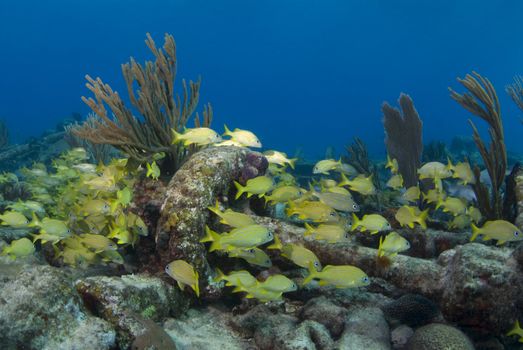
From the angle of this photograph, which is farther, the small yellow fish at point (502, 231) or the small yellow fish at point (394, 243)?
the small yellow fish at point (502, 231)

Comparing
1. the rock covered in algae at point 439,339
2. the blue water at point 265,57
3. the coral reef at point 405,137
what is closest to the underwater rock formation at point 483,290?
the rock covered in algae at point 439,339

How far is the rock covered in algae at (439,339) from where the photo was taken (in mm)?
3649

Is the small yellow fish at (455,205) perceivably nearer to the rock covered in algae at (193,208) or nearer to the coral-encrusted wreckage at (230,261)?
the coral-encrusted wreckage at (230,261)

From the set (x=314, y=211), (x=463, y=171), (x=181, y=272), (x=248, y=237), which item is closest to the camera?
(x=248, y=237)

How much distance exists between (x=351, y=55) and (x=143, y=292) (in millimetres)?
164714

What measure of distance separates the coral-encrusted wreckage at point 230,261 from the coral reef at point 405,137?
2251mm

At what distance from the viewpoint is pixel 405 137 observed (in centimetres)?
966

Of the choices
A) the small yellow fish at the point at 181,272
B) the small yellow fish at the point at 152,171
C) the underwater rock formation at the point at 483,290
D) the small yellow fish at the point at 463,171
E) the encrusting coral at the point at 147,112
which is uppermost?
the encrusting coral at the point at 147,112

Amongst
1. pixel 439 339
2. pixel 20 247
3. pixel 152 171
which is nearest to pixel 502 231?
pixel 439 339

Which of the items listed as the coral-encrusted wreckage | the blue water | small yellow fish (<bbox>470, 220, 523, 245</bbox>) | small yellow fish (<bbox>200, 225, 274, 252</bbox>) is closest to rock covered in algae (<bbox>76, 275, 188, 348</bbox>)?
the coral-encrusted wreckage

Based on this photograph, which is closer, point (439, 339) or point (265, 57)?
point (439, 339)

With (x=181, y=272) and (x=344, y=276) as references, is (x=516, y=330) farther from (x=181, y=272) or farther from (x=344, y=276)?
(x=181, y=272)

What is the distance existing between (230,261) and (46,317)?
101 inches

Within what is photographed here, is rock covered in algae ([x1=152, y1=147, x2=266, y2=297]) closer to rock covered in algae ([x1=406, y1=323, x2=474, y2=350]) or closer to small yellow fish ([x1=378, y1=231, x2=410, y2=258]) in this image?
small yellow fish ([x1=378, y1=231, x2=410, y2=258])
